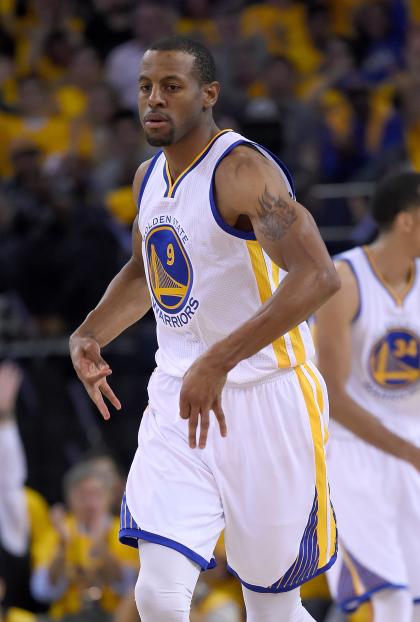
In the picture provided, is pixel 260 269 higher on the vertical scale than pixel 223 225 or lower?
lower

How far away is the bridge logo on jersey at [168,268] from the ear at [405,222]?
5.41 feet

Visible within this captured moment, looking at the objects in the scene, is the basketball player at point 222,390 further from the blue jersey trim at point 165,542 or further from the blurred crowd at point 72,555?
the blurred crowd at point 72,555

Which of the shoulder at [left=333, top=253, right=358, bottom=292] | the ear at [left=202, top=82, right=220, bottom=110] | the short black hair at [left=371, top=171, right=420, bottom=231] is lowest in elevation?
the shoulder at [left=333, top=253, right=358, bottom=292]

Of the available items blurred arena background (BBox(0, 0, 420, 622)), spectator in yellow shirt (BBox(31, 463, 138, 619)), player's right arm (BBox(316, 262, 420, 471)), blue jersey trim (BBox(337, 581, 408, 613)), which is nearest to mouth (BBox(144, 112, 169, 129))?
player's right arm (BBox(316, 262, 420, 471))

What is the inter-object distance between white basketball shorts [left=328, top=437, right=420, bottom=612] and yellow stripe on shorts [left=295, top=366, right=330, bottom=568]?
123 centimetres

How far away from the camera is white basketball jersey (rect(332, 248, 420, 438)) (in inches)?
215

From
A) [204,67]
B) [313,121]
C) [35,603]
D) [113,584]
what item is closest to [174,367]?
[204,67]

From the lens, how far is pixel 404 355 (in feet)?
18.0

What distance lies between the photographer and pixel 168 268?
412 centimetres

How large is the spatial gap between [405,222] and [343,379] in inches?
30.2

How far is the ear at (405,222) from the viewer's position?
5473mm

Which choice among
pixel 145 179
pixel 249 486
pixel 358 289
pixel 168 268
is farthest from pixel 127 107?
pixel 249 486

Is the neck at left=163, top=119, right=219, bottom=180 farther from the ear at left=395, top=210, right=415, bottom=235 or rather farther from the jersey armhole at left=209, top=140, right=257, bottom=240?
the ear at left=395, top=210, right=415, bottom=235

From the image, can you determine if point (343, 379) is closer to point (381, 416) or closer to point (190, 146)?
point (381, 416)
